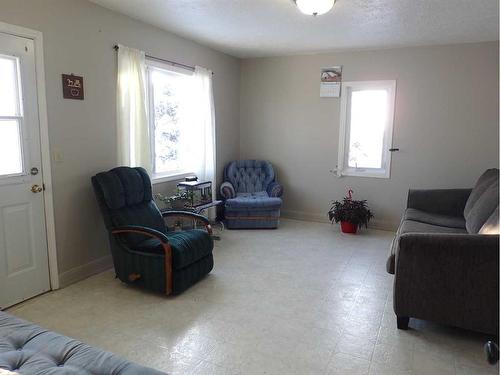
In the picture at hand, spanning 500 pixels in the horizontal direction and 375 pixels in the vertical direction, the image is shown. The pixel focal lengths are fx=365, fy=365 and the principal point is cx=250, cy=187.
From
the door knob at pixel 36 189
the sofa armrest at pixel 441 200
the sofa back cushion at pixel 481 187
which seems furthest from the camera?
the sofa armrest at pixel 441 200

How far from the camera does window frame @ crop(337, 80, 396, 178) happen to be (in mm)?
4910

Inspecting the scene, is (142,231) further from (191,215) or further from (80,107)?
(80,107)

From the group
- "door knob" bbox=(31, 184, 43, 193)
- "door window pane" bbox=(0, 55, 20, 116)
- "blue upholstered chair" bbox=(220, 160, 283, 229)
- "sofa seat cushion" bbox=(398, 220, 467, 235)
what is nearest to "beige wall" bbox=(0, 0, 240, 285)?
"door knob" bbox=(31, 184, 43, 193)

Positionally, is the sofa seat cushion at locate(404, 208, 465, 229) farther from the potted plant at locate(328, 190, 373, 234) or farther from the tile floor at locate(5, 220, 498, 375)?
the potted plant at locate(328, 190, 373, 234)

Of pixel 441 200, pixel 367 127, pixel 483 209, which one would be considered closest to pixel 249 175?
pixel 367 127

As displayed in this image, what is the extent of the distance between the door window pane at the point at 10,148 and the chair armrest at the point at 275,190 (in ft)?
10.5

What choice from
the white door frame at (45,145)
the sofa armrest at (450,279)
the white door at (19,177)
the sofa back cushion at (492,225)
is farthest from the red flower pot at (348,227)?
the white door at (19,177)

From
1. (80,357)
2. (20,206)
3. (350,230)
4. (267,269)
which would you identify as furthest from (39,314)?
(350,230)

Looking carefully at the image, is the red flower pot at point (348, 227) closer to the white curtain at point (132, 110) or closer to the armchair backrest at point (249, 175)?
the armchair backrest at point (249, 175)

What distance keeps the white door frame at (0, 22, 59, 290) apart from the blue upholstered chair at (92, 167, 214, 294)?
1.22 ft

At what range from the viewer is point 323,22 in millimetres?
3697

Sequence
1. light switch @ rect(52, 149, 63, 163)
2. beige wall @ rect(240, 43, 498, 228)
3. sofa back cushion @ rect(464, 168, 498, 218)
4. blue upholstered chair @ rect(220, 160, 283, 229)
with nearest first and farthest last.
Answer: light switch @ rect(52, 149, 63, 163), sofa back cushion @ rect(464, 168, 498, 218), beige wall @ rect(240, 43, 498, 228), blue upholstered chair @ rect(220, 160, 283, 229)

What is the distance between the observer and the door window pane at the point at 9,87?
2635mm

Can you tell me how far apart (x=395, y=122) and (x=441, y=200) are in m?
1.36
